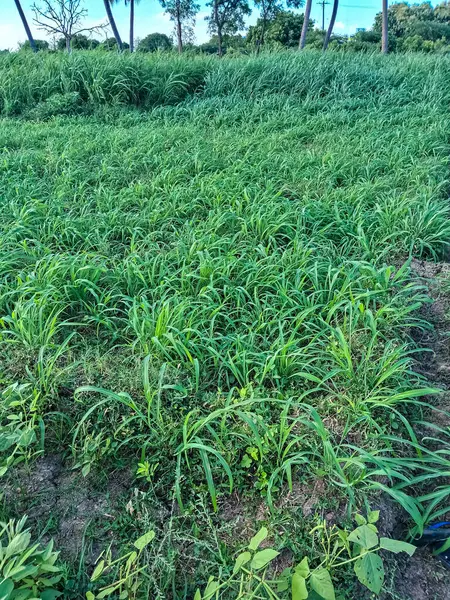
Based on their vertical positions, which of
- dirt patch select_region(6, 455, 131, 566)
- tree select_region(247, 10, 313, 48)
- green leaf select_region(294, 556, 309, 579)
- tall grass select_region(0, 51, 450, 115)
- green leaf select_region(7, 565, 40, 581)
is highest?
tree select_region(247, 10, 313, 48)

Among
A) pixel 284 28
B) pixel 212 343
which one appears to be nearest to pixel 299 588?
pixel 212 343

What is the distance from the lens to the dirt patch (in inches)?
52.2

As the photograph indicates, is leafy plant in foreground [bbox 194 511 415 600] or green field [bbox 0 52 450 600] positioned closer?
leafy plant in foreground [bbox 194 511 415 600]

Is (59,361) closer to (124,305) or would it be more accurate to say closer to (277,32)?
(124,305)

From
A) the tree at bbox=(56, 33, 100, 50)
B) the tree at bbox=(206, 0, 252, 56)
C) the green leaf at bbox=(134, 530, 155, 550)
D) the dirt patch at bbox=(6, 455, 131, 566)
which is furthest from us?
the tree at bbox=(206, 0, 252, 56)

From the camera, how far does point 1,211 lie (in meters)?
3.04

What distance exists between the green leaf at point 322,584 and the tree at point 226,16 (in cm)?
2252

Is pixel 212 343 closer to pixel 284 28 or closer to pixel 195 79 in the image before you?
pixel 195 79

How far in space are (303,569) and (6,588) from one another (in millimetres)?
763

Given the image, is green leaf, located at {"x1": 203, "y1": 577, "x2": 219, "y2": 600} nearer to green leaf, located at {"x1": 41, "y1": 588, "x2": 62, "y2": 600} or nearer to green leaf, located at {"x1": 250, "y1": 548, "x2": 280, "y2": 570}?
green leaf, located at {"x1": 250, "y1": 548, "x2": 280, "y2": 570}

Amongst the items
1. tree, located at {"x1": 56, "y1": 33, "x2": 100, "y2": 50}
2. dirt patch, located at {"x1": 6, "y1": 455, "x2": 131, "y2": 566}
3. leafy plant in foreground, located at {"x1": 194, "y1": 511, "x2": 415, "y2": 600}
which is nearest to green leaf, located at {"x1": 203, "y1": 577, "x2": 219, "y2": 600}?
leafy plant in foreground, located at {"x1": 194, "y1": 511, "x2": 415, "y2": 600}

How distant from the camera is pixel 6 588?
984mm

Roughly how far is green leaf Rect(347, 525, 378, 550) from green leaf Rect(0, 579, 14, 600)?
0.91m

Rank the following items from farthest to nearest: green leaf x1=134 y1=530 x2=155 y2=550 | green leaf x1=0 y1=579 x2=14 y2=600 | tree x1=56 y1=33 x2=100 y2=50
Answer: tree x1=56 y1=33 x2=100 y2=50, green leaf x1=134 y1=530 x2=155 y2=550, green leaf x1=0 y1=579 x2=14 y2=600
